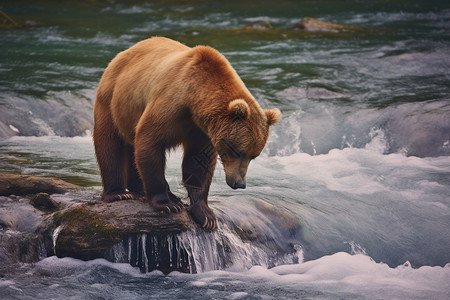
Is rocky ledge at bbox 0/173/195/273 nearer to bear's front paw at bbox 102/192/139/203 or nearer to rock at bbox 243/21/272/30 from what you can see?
bear's front paw at bbox 102/192/139/203

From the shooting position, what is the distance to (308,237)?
5895mm

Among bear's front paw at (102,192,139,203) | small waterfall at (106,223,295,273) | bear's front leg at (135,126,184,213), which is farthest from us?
bear's front paw at (102,192,139,203)

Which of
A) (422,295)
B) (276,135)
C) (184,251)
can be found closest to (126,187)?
(184,251)

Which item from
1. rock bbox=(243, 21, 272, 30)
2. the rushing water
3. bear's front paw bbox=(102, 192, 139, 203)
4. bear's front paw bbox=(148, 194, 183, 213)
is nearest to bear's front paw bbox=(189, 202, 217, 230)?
the rushing water

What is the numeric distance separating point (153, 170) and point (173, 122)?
A: 0.42m

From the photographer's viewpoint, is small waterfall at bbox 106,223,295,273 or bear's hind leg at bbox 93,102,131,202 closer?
small waterfall at bbox 106,223,295,273

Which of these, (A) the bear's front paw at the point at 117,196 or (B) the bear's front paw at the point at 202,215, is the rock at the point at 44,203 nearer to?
(A) the bear's front paw at the point at 117,196

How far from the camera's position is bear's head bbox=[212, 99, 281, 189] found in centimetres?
436

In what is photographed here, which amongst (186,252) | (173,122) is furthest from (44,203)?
(173,122)

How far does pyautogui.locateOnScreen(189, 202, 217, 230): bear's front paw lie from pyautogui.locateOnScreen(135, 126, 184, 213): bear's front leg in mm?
145

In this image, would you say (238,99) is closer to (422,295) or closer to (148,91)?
(148,91)

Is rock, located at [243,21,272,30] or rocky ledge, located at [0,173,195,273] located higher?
rock, located at [243,21,272,30]

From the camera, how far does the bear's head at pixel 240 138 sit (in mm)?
4363

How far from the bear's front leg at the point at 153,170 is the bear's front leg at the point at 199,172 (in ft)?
0.61
